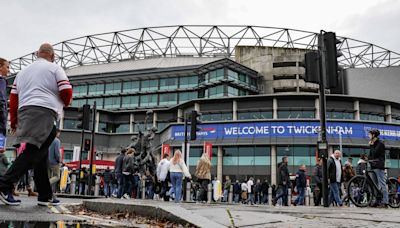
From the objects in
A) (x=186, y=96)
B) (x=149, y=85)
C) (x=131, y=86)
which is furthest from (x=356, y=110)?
(x=131, y=86)

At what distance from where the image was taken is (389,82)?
5812cm

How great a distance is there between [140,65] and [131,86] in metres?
4.43

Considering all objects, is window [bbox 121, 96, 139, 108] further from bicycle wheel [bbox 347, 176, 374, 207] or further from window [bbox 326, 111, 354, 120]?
bicycle wheel [bbox 347, 176, 374, 207]

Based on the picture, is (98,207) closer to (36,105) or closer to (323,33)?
(36,105)

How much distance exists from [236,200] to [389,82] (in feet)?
143

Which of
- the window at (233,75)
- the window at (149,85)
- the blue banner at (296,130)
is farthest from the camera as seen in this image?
the window at (149,85)

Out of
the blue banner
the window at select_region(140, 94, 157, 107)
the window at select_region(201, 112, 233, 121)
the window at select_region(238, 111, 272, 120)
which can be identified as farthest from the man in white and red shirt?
the window at select_region(140, 94, 157, 107)

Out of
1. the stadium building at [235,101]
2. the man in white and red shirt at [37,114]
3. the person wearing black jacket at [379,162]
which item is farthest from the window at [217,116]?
the man in white and red shirt at [37,114]

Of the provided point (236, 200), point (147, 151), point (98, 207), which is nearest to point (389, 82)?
point (236, 200)

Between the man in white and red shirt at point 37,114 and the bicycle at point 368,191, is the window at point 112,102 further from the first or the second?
the man in white and red shirt at point 37,114

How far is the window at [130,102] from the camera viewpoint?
60.9 m

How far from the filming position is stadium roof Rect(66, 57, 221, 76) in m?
61.8

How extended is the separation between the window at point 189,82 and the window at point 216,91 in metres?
4.17

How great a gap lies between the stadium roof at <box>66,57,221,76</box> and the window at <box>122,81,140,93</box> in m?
2.27
